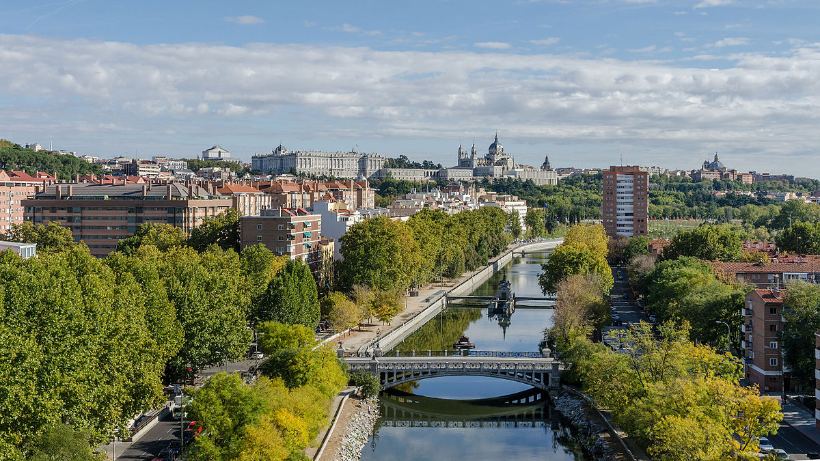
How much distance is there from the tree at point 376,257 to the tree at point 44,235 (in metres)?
17.0

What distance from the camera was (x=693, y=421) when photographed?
2536 centimetres

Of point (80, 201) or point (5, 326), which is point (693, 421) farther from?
point (80, 201)

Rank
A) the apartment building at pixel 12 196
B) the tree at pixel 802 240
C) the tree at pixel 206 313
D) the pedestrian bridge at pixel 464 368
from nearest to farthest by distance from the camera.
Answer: the tree at pixel 206 313, the pedestrian bridge at pixel 464 368, the tree at pixel 802 240, the apartment building at pixel 12 196

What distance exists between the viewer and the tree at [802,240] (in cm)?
7662

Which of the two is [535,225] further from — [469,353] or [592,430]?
[592,430]

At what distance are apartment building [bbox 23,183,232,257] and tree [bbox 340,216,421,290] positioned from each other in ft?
47.9

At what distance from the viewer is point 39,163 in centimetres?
12650

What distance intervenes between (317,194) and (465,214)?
1549 centimetres

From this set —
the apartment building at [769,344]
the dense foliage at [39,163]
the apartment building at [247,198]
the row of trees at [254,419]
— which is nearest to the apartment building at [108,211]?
the apartment building at [247,198]

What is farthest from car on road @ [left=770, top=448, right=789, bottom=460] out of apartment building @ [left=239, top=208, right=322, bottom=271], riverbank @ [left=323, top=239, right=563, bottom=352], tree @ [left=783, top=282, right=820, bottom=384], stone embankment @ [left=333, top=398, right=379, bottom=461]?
apartment building @ [left=239, top=208, right=322, bottom=271]

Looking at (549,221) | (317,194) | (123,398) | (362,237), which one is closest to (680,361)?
(123,398)

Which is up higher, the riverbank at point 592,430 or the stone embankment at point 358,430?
the riverbank at point 592,430

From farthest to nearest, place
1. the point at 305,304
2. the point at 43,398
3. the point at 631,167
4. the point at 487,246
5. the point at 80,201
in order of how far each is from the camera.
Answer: the point at 631,167 < the point at 487,246 < the point at 80,201 < the point at 305,304 < the point at 43,398

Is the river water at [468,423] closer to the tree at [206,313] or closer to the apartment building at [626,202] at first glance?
the tree at [206,313]
